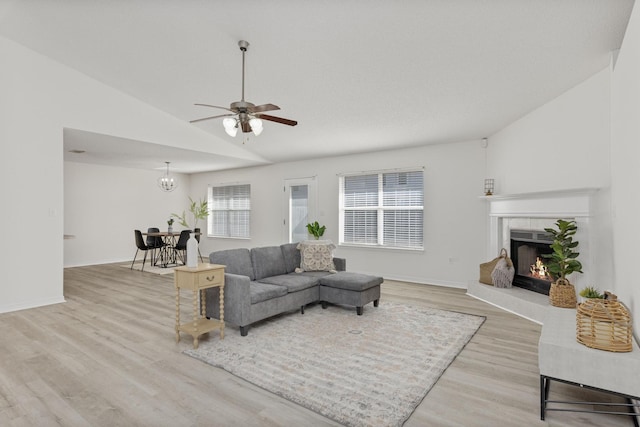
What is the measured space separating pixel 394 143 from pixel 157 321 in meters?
4.52

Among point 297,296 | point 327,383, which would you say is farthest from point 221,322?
point 327,383

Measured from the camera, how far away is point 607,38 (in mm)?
2863

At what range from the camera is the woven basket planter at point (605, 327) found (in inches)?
80.4

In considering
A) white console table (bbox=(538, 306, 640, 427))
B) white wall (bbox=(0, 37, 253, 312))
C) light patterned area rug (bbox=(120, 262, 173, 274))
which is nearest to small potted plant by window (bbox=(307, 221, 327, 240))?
light patterned area rug (bbox=(120, 262, 173, 274))

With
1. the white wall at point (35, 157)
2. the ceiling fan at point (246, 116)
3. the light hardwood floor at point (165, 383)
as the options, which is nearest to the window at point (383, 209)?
the light hardwood floor at point (165, 383)

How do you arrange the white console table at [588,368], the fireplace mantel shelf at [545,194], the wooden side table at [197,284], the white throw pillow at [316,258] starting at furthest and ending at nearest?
the white throw pillow at [316,258]
the fireplace mantel shelf at [545,194]
the wooden side table at [197,284]
the white console table at [588,368]

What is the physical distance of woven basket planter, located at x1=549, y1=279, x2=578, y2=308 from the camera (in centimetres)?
363

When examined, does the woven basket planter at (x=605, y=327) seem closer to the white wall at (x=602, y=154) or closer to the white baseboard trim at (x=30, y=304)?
the white wall at (x=602, y=154)

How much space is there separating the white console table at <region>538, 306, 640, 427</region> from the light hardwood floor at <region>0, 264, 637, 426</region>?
0.24 meters

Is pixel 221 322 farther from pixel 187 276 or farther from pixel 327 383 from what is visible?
pixel 327 383

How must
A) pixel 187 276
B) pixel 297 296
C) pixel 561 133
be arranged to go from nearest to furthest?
1. pixel 187 276
2. pixel 561 133
3. pixel 297 296

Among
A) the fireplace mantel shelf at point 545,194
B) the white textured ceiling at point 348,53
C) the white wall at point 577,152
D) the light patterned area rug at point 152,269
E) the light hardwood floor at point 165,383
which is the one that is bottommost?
the light hardwood floor at point 165,383

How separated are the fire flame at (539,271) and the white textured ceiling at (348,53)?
196 cm

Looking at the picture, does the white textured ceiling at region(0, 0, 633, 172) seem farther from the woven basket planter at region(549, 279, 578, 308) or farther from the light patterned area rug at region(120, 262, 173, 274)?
the light patterned area rug at region(120, 262, 173, 274)
